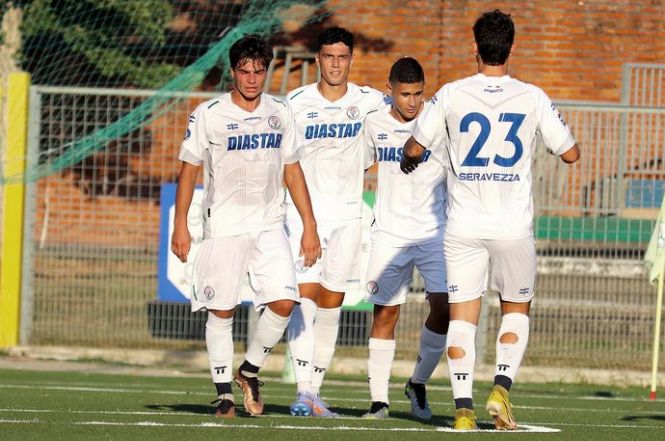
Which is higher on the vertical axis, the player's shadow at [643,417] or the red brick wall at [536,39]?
the red brick wall at [536,39]

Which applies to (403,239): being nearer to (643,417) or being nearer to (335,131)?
(335,131)

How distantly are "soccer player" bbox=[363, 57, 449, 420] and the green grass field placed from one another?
1.54ft

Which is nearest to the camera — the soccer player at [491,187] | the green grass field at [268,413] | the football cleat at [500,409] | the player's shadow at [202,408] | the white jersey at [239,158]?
the green grass field at [268,413]

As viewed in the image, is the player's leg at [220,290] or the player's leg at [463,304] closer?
the player's leg at [463,304]

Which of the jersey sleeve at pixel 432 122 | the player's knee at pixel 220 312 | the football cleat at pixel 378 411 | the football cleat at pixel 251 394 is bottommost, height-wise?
the football cleat at pixel 378 411

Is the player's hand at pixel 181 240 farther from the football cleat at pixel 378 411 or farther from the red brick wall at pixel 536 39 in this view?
the red brick wall at pixel 536 39

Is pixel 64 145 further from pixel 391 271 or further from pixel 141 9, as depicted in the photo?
pixel 391 271

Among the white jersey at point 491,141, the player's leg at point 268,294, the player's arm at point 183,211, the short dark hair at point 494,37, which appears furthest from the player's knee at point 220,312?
the short dark hair at point 494,37

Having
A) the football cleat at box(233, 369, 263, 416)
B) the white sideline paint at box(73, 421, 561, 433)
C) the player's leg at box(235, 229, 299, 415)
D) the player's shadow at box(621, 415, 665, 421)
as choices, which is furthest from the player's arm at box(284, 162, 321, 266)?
the player's shadow at box(621, 415, 665, 421)

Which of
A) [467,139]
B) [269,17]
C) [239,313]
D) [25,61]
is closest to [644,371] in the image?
[239,313]

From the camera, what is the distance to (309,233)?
9180 mm

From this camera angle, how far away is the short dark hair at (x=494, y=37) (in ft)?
26.7

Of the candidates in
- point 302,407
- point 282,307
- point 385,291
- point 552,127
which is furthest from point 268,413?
point 552,127

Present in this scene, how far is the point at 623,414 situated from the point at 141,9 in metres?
8.90
